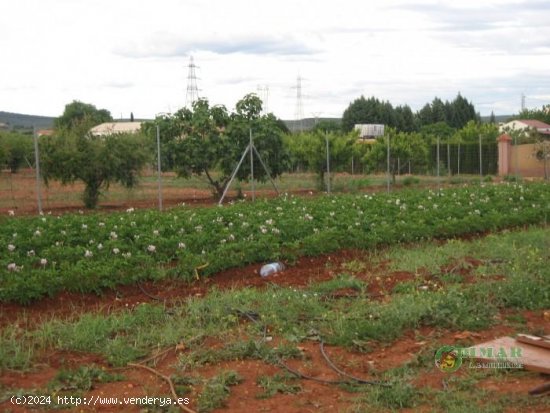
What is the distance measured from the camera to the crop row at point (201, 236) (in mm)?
8305

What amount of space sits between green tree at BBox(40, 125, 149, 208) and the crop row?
541 cm

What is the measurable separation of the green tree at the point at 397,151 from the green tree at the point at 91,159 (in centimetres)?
1233

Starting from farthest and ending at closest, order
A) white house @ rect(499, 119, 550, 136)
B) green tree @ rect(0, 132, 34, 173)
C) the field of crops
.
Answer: white house @ rect(499, 119, 550, 136) < green tree @ rect(0, 132, 34, 173) < the field of crops

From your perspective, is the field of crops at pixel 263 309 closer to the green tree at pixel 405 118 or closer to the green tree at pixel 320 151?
the green tree at pixel 320 151

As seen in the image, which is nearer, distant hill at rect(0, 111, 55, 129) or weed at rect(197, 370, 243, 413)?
weed at rect(197, 370, 243, 413)

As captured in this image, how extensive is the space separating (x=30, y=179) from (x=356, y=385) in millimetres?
18744

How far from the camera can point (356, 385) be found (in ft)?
17.9

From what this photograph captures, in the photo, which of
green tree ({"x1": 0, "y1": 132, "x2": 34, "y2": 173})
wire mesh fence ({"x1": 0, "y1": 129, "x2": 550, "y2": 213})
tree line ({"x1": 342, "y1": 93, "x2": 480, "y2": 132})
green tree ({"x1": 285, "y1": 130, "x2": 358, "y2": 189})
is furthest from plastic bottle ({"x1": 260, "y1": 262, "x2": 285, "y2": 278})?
tree line ({"x1": 342, "y1": 93, "x2": 480, "y2": 132})

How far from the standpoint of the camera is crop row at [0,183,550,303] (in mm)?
8305

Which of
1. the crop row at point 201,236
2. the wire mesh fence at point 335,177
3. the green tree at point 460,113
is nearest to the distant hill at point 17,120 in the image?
the wire mesh fence at point 335,177

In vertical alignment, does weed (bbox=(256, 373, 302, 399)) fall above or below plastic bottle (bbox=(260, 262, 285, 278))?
below

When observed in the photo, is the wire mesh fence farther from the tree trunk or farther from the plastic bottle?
the plastic bottle

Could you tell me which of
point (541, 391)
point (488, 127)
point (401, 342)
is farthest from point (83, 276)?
point (488, 127)

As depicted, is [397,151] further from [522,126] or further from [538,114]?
[538,114]
